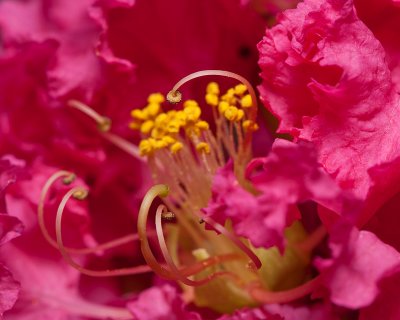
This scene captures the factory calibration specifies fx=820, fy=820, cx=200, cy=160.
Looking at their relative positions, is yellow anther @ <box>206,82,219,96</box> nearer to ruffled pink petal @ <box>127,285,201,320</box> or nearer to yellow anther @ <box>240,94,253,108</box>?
yellow anther @ <box>240,94,253,108</box>

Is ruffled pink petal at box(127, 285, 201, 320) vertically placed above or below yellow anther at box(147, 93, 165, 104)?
below

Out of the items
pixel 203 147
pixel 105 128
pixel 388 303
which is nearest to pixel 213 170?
pixel 203 147

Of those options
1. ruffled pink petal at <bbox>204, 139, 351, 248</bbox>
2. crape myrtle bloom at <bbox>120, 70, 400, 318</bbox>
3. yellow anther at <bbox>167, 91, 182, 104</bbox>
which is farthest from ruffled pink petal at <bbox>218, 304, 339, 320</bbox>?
yellow anther at <bbox>167, 91, 182, 104</bbox>

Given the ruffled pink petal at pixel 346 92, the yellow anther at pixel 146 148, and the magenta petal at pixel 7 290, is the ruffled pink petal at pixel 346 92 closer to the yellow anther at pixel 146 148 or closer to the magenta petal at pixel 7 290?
the yellow anther at pixel 146 148

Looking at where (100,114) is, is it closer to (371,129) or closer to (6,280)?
(6,280)

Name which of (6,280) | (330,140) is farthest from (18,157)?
(330,140)

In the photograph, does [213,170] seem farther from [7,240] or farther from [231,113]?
[7,240]

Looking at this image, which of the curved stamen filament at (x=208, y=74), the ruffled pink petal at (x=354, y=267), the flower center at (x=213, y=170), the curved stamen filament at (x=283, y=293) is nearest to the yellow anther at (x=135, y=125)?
the flower center at (x=213, y=170)
